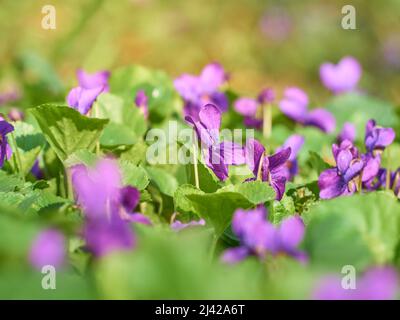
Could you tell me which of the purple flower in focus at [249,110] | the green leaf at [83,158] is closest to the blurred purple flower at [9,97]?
the purple flower in focus at [249,110]

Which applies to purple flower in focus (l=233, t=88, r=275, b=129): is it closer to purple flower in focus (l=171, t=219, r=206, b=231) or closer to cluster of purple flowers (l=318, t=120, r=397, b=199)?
cluster of purple flowers (l=318, t=120, r=397, b=199)

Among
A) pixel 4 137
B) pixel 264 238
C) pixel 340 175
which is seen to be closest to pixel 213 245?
pixel 264 238

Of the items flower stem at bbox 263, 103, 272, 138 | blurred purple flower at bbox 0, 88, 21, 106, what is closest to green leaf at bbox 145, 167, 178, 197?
flower stem at bbox 263, 103, 272, 138

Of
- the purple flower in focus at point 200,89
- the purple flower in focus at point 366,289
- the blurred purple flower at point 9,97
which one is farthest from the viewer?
the blurred purple flower at point 9,97

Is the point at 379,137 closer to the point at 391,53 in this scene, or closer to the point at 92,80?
the point at 92,80

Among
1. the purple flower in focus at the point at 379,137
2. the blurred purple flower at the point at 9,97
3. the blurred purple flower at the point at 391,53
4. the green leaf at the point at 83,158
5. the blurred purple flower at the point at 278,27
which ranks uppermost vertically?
the blurred purple flower at the point at 278,27

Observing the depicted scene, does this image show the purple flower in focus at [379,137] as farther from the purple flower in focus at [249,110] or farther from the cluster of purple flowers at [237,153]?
the purple flower in focus at [249,110]
